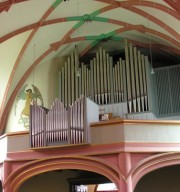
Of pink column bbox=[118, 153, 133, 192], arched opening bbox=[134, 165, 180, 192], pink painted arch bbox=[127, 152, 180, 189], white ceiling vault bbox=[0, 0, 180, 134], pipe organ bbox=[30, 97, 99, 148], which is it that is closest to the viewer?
pink column bbox=[118, 153, 133, 192]

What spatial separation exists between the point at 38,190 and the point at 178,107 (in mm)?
5162

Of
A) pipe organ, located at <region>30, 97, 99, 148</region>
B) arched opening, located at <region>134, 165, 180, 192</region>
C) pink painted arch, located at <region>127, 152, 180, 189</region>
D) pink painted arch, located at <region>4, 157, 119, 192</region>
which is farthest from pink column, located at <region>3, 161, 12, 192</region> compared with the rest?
arched opening, located at <region>134, 165, 180, 192</region>

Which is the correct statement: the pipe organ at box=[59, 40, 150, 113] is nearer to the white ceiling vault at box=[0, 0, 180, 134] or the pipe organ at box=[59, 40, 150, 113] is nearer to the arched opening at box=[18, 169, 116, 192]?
the white ceiling vault at box=[0, 0, 180, 134]

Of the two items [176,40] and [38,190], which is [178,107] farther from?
[38,190]

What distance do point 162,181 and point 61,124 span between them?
11.1 feet

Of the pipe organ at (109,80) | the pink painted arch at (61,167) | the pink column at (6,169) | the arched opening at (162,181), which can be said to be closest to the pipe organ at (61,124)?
Result: the pink painted arch at (61,167)

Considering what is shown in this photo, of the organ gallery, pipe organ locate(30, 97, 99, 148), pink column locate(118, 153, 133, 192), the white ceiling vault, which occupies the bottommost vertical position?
pink column locate(118, 153, 133, 192)

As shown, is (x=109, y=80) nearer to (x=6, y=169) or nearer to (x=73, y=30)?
(x=73, y=30)

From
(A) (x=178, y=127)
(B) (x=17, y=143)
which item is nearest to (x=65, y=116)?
(B) (x=17, y=143)

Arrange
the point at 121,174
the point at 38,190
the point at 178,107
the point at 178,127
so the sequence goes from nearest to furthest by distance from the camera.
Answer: the point at 121,174 → the point at 178,127 → the point at 38,190 → the point at 178,107

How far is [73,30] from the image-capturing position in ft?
41.5

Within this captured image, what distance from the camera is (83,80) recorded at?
12.7m

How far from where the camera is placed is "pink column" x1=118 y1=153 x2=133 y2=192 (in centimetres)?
786

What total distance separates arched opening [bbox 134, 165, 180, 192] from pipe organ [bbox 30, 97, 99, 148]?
2.51 m
